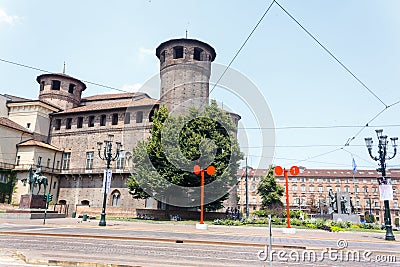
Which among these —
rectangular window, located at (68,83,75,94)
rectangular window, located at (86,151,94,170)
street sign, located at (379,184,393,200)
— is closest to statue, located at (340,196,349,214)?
street sign, located at (379,184,393,200)

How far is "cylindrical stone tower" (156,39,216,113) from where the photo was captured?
3797 cm

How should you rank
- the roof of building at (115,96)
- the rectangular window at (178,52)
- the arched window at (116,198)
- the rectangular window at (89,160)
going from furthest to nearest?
the roof of building at (115,96) → the rectangular window at (89,160) → the rectangular window at (178,52) → the arched window at (116,198)

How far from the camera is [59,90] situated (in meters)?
47.4

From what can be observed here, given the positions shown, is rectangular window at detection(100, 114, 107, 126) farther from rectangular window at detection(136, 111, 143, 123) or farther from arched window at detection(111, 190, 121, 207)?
arched window at detection(111, 190, 121, 207)

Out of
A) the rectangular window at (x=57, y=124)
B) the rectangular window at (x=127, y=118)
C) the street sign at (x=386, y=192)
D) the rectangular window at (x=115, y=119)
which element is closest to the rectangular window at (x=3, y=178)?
the rectangular window at (x=57, y=124)

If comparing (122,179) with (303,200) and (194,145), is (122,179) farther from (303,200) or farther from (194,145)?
(303,200)

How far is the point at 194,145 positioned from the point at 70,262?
2244cm

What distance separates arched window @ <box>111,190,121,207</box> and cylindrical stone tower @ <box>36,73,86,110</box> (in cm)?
1684

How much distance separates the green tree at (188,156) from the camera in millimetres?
28078

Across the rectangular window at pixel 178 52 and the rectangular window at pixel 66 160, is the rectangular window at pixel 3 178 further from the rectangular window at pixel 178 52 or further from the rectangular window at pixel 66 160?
the rectangular window at pixel 178 52

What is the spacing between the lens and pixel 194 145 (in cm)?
2823

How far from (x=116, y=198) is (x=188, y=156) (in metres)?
16.0

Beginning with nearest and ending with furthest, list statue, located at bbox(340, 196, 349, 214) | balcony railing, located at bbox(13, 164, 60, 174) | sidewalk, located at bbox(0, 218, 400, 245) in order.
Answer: sidewalk, located at bbox(0, 218, 400, 245), statue, located at bbox(340, 196, 349, 214), balcony railing, located at bbox(13, 164, 60, 174)

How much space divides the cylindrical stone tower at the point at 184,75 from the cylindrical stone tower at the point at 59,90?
56.1 ft
